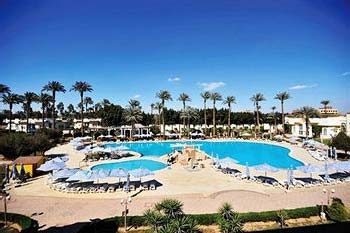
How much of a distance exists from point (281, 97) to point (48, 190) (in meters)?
39.6

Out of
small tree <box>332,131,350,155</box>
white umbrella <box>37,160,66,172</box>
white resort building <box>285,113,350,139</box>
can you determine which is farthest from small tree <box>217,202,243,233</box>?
white resort building <box>285,113,350,139</box>

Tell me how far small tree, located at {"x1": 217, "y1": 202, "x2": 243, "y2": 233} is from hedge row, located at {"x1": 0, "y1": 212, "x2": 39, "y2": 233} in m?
6.78

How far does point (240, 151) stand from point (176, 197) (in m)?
21.2

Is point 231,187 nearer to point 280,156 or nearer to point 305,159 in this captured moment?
point 305,159

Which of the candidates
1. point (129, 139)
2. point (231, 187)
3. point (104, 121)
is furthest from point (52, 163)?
point (104, 121)

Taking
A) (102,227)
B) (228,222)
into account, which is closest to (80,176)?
(102,227)

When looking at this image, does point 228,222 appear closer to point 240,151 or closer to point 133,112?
point 240,151

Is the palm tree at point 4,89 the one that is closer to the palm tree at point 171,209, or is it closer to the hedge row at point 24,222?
the hedge row at point 24,222

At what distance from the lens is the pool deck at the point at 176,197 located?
1177 centimetres

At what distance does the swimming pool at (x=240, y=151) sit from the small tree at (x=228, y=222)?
16.5m

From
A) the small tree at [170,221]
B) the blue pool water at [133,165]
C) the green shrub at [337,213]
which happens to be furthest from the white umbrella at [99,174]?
the green shrub at [337,213]

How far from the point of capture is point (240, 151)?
33250 mm

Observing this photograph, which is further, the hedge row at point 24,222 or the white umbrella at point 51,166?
the white umbrella at point 51,166

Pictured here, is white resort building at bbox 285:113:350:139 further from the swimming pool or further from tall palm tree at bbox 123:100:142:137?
tall palm tree at bbox 123:100:142:137
